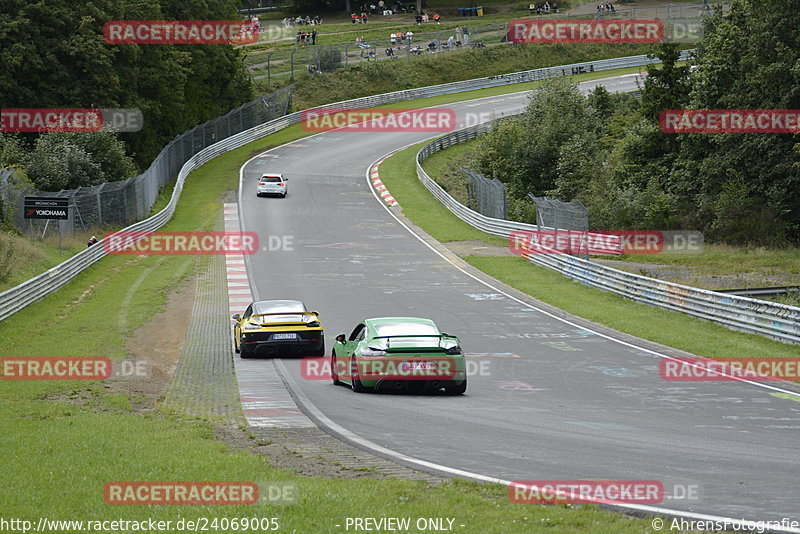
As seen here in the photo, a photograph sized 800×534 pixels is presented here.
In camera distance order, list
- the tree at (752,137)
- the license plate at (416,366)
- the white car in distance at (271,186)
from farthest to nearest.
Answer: the white car in distance at (271,186), the tree at (752,137), the license plate at (416,366)

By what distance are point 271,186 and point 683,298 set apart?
31.7 metres

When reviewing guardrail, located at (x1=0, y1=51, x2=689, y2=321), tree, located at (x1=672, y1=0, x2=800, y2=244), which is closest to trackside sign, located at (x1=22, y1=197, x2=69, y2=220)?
guardrail, located at (x1=0, y1=51, x2=689, y2=321)

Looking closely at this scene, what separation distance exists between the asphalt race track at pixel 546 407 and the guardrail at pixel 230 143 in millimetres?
6448

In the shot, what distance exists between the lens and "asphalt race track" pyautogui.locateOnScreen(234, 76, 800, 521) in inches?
413

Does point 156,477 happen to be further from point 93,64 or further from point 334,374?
point 93,64

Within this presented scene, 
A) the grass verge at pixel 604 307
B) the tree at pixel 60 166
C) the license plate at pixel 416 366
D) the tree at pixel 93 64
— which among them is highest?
the tree at pixel 93 64

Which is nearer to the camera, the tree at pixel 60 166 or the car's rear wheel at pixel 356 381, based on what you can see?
the car's rear wheel at pixel 356 381

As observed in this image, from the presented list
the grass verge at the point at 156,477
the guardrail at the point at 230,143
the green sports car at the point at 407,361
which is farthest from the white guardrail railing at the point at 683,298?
the guardrail at the point at 230,143

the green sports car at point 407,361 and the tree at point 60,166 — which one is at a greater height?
the tree at point 60,166

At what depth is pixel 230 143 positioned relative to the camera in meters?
71.8

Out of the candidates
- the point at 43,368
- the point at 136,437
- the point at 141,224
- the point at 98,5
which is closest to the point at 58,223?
the point at 141,224

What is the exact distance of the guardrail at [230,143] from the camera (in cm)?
2835

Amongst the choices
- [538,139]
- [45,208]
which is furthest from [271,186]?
[45,208]

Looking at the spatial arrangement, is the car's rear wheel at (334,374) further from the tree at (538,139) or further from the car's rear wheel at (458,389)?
the tree at (538,139)
